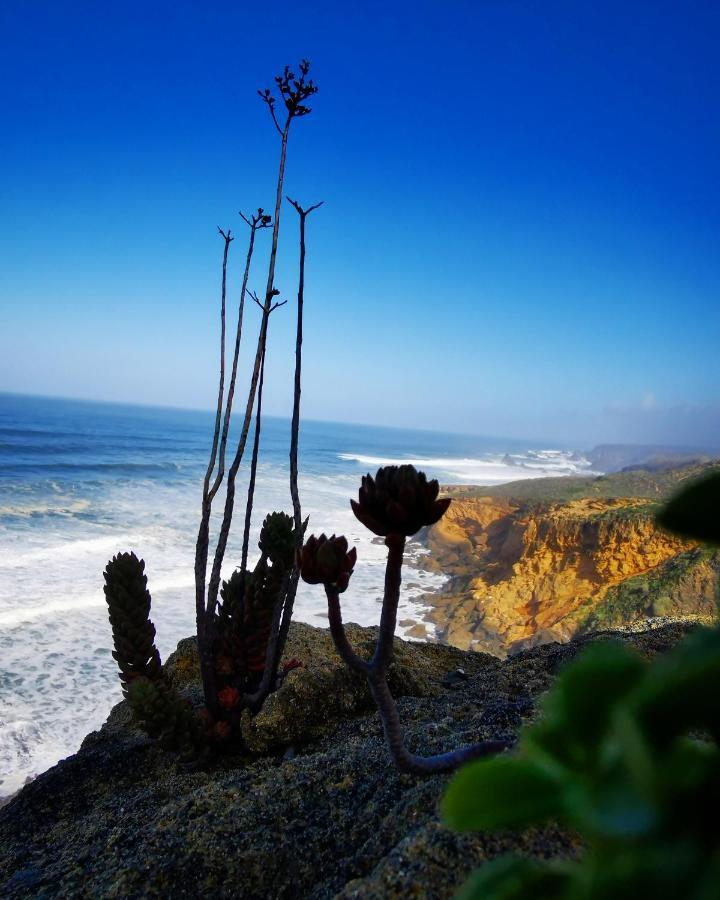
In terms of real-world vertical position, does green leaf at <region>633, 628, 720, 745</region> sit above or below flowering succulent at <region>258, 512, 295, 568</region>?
above

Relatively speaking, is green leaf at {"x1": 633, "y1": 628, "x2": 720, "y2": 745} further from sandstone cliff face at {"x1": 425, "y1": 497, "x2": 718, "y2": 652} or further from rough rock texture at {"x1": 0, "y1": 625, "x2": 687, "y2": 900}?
sandstone cliff face at {"x1": 425, "y1": 497, "x2": 718, "y2": 652}

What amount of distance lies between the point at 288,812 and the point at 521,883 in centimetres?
203

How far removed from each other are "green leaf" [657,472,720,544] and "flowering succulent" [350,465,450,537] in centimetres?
94

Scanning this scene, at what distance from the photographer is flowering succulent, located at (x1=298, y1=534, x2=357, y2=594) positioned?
144 cm

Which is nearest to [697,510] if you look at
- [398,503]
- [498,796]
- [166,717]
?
[498,796]

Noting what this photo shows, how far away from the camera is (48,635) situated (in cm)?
1053

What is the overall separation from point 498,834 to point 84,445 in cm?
4608

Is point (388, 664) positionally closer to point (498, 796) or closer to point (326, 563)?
point (326, 563)

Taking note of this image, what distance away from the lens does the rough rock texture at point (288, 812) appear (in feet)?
4.83

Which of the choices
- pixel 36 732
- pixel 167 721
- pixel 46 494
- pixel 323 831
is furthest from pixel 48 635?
pixel 46 494

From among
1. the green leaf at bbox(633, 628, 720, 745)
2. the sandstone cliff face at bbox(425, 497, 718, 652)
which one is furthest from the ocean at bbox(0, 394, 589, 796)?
the green leaf at bbox(633, 628, 720, 745)

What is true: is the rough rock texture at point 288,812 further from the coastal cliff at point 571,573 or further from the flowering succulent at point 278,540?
the coastal cliff at point 571,573

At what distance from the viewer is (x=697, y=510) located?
37 cm

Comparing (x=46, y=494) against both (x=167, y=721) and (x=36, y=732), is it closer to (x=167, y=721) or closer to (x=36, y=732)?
(x=36, y=732)
